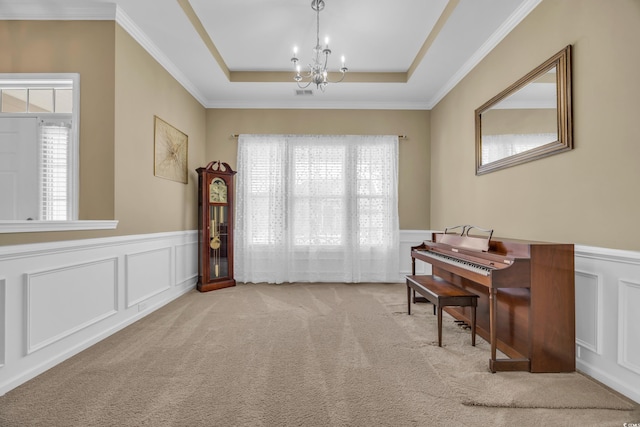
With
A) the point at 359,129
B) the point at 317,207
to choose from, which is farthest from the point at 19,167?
the point at 359,129

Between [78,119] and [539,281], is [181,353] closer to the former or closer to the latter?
[78,119]

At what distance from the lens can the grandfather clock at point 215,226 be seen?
4652 millimetres

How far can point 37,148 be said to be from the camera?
9.73ft

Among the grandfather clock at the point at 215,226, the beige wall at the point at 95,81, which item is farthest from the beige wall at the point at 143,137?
the grandfather clock at the point at 215,226

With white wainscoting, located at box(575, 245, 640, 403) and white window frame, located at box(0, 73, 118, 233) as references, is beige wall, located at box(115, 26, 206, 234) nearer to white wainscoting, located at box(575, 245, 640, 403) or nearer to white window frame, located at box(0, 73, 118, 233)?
white window frame, located at box(0, 73, 118, 233)

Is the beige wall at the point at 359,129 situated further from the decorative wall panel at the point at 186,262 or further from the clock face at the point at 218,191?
the decorative wall panel at the point at 186,262

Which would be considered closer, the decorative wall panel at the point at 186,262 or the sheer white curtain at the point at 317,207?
the decorative wall panel at the point at 186,262

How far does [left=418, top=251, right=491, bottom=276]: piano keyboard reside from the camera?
2.34 meters

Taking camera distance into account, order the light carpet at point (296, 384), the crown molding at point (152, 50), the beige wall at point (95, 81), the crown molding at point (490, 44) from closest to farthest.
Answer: the light carpet at point (296, 384) < the crown molding at point (490, 44) < the beige wall at point (95, 81) < the crown molding at point (152, 50)

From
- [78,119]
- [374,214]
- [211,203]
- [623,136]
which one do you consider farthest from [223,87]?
[623,136]

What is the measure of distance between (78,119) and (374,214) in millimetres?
3973

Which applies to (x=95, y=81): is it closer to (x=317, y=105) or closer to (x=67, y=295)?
(x=67, y=295)

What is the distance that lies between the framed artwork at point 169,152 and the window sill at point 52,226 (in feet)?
3.50

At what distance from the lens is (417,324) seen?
10.6ft
